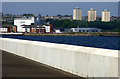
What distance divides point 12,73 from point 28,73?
0.74m

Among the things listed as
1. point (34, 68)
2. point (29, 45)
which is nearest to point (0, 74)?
point (34, 68)

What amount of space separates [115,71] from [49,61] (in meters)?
9.06

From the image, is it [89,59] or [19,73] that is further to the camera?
[19,73]

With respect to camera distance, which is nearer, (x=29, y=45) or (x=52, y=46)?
(x=52, y=46)

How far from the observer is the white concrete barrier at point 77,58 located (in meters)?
16.6

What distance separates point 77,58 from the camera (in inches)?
798

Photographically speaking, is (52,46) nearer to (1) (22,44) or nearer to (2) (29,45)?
(2) (29,45)

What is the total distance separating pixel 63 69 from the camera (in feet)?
72.5

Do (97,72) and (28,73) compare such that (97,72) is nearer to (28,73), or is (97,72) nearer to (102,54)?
(102,54)

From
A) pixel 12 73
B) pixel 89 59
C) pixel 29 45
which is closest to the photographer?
pixel 89 59

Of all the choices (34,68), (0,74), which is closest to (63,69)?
(34,68)

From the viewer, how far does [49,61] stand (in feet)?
80.6

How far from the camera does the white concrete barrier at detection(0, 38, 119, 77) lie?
16609 mm

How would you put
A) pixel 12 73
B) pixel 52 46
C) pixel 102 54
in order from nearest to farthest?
1. pixel 102 54
2. pixel 12 73
3. pixel 52 46
